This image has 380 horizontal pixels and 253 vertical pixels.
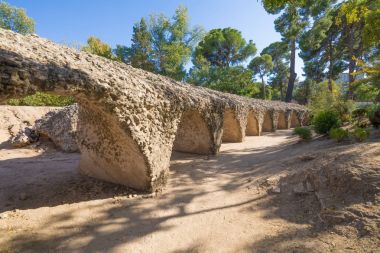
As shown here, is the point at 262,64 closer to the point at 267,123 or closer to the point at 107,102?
the point at 267,123

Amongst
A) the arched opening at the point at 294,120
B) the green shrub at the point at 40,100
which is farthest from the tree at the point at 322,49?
the green shrub at the point at 40,100

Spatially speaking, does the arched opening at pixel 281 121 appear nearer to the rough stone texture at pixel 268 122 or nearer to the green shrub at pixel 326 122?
the rough stone texture at pixel 268 122

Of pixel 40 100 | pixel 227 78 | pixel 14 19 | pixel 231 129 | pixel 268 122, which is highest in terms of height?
pixel 14 19

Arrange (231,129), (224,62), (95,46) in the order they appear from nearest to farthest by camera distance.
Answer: (231,129) → (95,46) → (224,62)

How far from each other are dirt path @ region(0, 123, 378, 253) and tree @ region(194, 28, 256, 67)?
70.9 feet

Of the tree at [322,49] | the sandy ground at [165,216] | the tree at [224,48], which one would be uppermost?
the tree at [224,48]

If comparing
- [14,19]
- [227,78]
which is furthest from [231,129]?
[14,19]

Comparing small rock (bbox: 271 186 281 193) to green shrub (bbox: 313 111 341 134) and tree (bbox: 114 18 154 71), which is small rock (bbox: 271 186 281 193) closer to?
green shrub (bbox: 313 111 341 134)

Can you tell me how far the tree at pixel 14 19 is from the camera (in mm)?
19516

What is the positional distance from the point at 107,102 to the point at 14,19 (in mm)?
23732

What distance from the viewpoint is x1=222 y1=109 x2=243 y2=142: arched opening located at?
9352 millimetres

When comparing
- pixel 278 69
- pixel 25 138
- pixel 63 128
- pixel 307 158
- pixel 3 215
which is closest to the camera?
pixel 3 215

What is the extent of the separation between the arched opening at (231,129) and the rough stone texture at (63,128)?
5501mm

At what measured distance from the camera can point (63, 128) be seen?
7.56 meters
